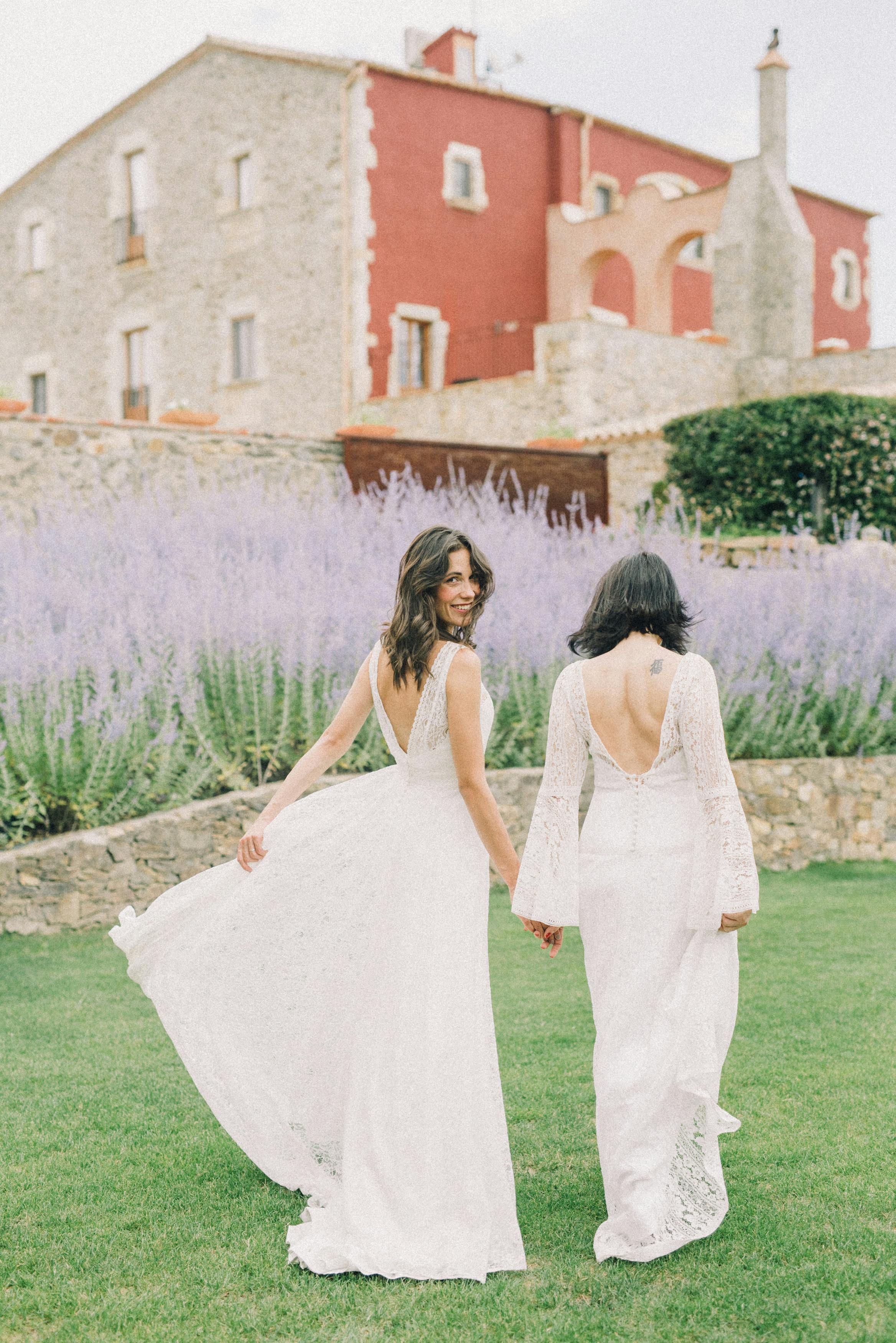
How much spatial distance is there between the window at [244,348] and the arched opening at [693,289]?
8.62 meters

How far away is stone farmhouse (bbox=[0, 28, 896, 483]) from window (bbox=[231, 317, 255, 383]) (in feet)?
0.15

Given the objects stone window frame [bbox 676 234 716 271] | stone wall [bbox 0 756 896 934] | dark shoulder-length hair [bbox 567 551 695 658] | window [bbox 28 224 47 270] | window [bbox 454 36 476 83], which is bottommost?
stone wall [bbox 0 756 896 934]

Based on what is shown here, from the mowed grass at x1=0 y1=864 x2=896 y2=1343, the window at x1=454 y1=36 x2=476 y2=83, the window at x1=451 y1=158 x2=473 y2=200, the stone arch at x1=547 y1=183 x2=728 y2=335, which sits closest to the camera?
the mowed grass at x1=0 y1=864 x2=896 y2=1343

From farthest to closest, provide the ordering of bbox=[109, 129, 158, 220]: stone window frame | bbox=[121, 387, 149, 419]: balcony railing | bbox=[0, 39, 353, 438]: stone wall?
bbox=[121, 387, 149, 419]: balcony railing → bbox=[109, 129, 158, 220]: stone window frame → bbox=[0, 39, 353, 438]: stone wall

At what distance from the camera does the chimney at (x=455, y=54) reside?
24.8 meters

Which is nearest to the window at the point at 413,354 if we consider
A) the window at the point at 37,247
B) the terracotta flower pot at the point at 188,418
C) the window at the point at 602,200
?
the window at the point at 602,200

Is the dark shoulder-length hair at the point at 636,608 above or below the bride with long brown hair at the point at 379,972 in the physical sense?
above

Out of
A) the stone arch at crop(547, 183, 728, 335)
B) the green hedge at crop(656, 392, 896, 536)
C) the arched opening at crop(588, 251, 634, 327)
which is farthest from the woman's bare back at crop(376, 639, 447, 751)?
the arched opening at crop(588, 251, 634, 327)

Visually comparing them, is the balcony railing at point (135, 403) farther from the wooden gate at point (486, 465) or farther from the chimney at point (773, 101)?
the chimney at point (773, 101)

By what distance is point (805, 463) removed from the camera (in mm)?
14586

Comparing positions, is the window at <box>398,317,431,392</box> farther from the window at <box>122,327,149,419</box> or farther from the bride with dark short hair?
the bride with dark short hair

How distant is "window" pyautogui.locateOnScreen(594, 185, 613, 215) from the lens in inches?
953

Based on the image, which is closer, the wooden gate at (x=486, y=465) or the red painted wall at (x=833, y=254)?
the wooden gate at (x=486, y=465)

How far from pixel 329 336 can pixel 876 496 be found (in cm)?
989
